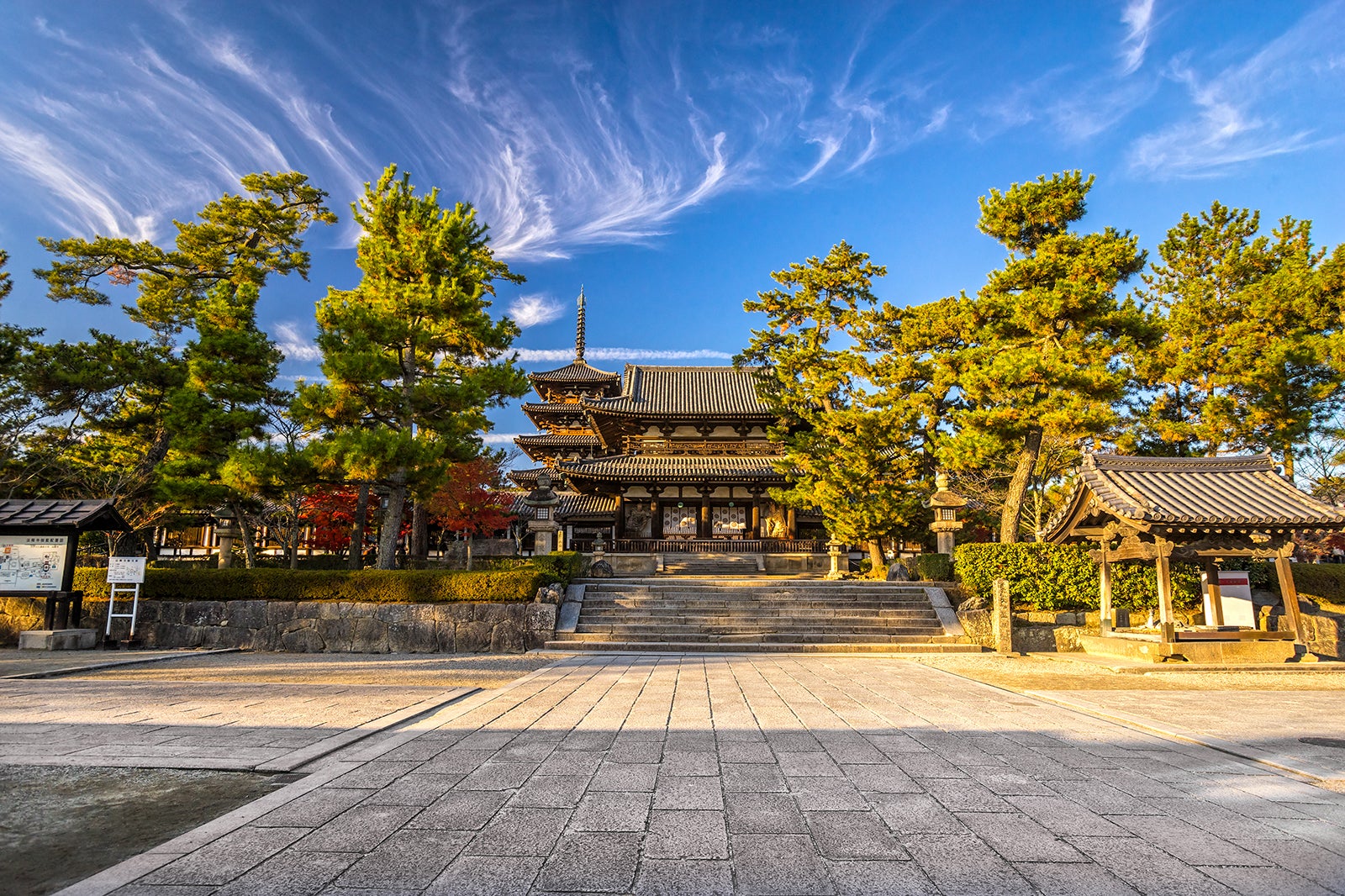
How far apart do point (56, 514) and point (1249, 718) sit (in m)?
19.4

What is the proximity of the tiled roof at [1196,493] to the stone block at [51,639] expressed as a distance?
2022 cm

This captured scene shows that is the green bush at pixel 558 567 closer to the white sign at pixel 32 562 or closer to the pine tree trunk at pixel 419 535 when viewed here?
the pine tree trunk at pixel 419 535

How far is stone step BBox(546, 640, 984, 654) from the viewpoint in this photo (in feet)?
44.4

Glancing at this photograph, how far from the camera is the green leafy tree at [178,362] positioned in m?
16.4

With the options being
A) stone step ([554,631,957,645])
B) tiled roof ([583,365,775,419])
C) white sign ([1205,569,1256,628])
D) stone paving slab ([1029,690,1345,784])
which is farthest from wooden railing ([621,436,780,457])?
stone paving slab ([1029,690,1345,784])

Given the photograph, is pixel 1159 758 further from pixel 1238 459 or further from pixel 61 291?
pixel 61 291

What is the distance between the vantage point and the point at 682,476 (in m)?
26.5

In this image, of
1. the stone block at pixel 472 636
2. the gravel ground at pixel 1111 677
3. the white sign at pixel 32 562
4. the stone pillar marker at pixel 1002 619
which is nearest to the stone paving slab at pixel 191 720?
the white sign at pixel 32 562

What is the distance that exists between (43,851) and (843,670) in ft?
31.8

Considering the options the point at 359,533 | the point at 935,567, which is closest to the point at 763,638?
the point at 935,567

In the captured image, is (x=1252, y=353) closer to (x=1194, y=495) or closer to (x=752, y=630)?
(x=1194, y=495)

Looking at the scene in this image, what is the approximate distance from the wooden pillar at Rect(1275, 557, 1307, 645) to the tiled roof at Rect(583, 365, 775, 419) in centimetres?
1784

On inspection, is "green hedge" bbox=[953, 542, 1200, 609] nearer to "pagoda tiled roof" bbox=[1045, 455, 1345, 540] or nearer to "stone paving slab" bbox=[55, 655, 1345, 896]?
"pagoda tiled roof" bbox=[1045, 455, 1345, 540]

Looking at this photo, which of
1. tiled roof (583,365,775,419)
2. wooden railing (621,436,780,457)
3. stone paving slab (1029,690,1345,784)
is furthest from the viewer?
wooden railing (621,436,780,457)
